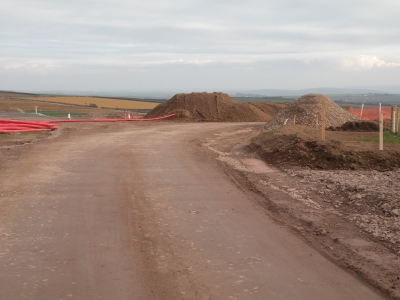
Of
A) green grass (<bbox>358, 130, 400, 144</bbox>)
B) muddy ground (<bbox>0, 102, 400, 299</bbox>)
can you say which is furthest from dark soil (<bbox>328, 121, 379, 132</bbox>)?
muddy ground (<bbox>0, 102, 400, 299</bbox>)

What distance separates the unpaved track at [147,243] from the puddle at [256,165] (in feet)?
4.42

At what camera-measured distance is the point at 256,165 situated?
14.1m

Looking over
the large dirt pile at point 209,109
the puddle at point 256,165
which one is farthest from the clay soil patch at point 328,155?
the large dirt pile at point 209,109

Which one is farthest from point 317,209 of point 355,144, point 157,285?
point 355,144

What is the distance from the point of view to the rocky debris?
25.1 ft

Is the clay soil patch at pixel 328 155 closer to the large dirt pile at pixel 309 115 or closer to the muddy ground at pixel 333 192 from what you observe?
the muddy ground at pixel 333 192

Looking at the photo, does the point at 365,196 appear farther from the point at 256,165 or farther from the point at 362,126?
the point at 362,126

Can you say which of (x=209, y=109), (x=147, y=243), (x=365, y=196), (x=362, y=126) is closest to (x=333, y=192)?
(x=365, y=196)

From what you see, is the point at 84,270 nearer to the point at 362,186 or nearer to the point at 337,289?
the point at 337,289

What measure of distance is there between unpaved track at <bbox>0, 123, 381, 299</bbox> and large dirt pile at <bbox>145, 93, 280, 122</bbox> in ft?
86.3

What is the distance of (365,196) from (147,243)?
15.3ft

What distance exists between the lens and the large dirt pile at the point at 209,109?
127 ft

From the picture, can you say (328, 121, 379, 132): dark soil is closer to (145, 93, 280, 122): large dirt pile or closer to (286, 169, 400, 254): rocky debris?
(286, 169, 400, 254): rocky debris

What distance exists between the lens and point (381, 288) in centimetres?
542
